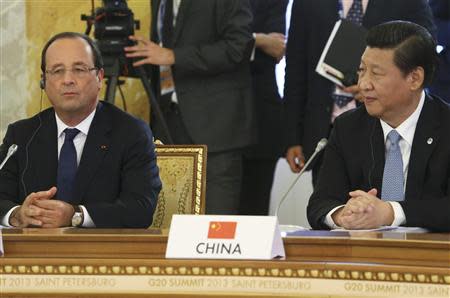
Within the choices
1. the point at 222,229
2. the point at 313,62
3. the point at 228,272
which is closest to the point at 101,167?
the point at 222,229

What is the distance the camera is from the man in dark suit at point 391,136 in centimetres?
342

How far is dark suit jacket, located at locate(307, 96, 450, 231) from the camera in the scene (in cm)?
341

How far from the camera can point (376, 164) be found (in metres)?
3.49

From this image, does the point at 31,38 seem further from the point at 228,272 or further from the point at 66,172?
the point at 228,272

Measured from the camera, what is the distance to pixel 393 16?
15.5ft

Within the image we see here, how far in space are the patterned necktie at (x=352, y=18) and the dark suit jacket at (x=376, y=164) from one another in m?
1.12

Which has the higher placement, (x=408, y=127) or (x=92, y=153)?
(x=408, y=127)

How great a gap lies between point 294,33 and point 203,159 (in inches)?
54.7

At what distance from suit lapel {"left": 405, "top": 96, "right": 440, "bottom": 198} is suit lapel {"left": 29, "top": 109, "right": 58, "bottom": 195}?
1178 mm

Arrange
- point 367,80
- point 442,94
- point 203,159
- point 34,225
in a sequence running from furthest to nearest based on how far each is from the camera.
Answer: point 442,94, point 203,159, point 367,80, point 34,225

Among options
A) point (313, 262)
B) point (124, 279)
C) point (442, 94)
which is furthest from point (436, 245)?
point (442, 94)

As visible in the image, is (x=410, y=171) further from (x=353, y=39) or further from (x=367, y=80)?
(x=353, y=39)

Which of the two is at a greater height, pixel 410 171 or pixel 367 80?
pixel 367 80

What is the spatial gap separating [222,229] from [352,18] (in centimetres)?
256
